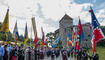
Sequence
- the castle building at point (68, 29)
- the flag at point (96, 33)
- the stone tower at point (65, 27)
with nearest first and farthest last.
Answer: the flag at point (96, 33) → the castle building at point (68, 29) → the stone tower at point (65, 27)

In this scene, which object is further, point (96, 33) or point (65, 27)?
point (65, 27)

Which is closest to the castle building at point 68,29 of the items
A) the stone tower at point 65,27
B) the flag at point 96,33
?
the stone tower at point 65,27

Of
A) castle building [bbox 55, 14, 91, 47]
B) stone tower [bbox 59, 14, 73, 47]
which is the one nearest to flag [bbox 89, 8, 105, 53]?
castle building [bbox 55, 14, 91, 47]

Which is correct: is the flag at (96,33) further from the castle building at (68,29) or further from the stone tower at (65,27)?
the stone tower at (65,27)

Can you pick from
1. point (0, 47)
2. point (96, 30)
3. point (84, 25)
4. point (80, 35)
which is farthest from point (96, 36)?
point (84, 25)

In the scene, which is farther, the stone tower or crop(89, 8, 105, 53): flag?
the stone tower

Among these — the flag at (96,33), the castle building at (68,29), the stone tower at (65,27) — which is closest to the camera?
the flag at (96,33)

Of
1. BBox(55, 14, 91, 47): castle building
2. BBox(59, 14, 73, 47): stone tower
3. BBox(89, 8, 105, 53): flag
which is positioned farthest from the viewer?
BBox(59, 14, 73, 47): stone tower

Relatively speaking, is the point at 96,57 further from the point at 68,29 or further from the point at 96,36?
the point at 68,29

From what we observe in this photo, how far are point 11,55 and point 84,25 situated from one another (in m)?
70.5

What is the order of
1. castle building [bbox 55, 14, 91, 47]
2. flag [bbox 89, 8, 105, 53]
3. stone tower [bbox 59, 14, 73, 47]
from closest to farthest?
flag [bbox 89, 8, 105, 53] → castle building [bbox 55, 14, 91, 47] → stone tower [bbox 59, 14, 73, 47]

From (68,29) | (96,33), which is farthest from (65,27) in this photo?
(96,33)

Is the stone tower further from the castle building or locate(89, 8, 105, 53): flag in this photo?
locate(89, 8, 105, 53): flag

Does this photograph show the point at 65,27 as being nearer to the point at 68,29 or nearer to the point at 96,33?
the point at 68,29
